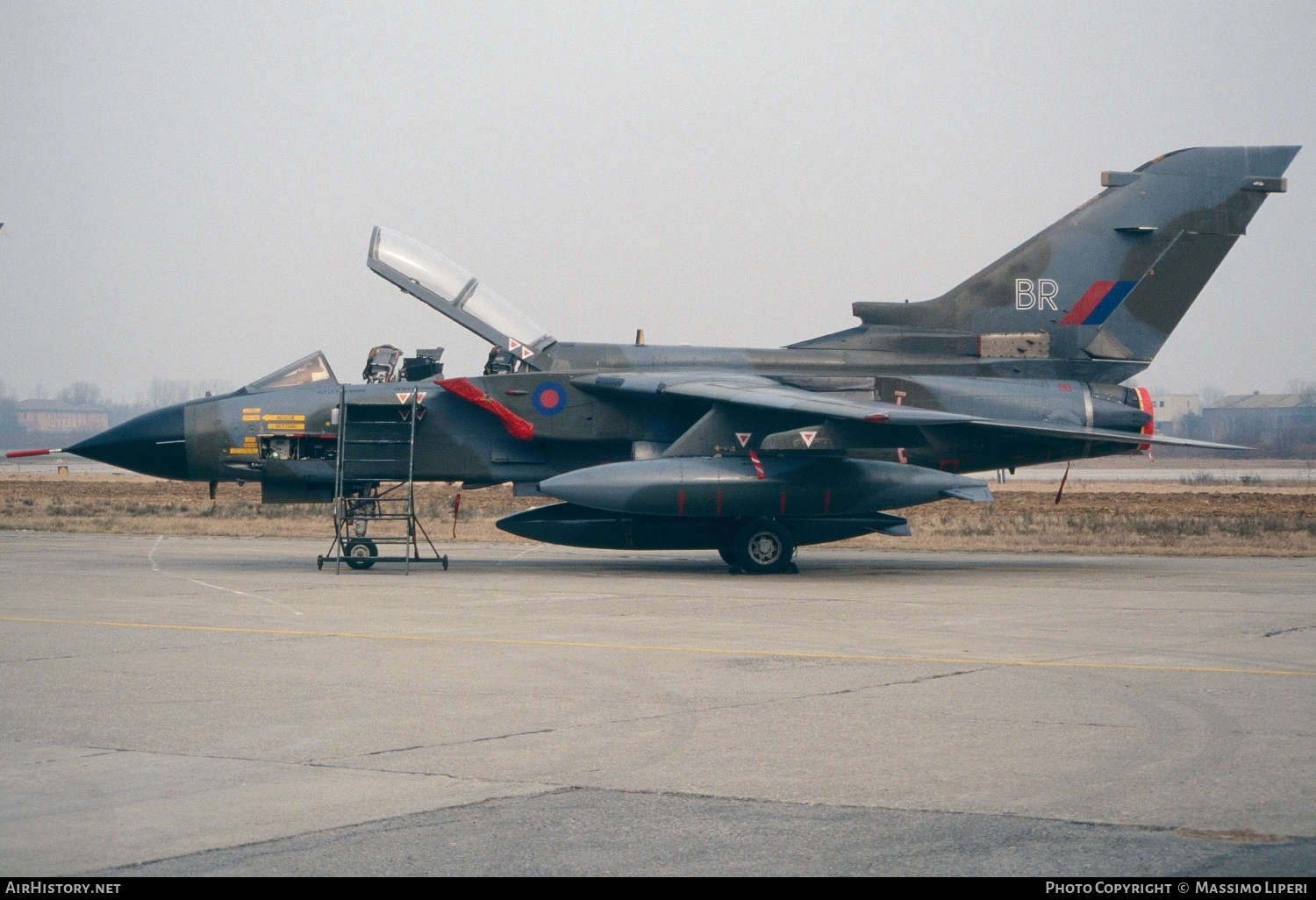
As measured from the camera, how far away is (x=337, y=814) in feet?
16.8

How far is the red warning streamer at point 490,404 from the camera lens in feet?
56.7

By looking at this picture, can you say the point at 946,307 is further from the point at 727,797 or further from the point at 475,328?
the point at 727,797

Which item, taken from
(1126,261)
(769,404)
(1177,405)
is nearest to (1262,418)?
(1177,405)

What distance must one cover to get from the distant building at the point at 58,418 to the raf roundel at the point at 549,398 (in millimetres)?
117343

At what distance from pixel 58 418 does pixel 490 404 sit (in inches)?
5226

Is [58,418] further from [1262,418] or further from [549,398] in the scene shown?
[549,398]

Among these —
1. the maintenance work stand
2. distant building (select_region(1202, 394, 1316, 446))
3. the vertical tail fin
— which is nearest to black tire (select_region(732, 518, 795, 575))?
the vertical tail fin

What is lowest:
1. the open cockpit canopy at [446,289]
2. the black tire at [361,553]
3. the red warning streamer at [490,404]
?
the black tire at [361,553]

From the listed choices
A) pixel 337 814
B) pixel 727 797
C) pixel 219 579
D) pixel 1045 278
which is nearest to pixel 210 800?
pixel 337 814

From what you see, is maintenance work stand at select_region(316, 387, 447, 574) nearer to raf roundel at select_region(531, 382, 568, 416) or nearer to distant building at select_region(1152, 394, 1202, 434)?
raf roundel at select_region(531, 382, 568, 416)

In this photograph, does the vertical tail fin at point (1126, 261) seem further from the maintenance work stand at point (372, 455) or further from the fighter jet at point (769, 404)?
the maintenance work stand at point (372, 455)

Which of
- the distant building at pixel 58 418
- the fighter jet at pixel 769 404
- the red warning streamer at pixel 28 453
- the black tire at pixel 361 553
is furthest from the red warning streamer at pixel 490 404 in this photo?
the distant building at pixel 58 418

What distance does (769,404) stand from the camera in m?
15.6

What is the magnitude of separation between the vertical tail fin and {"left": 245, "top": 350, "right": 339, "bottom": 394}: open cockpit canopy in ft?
26.3
